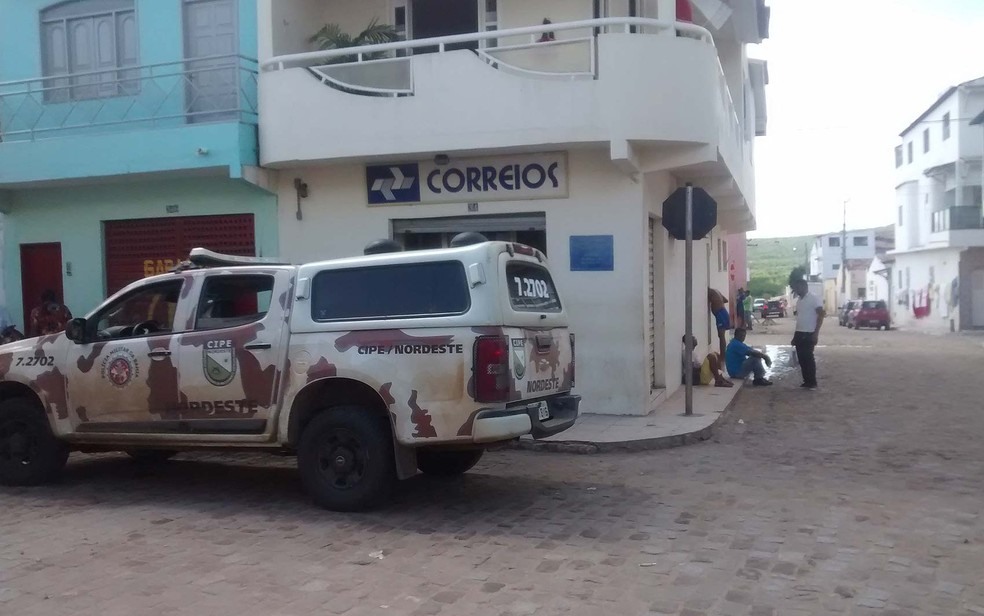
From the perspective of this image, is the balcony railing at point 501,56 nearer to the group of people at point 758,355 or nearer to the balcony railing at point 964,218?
the group of people at point 758,355

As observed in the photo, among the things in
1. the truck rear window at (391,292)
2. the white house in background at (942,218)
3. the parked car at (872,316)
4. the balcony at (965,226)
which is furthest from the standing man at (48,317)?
the parked car at (872,316)

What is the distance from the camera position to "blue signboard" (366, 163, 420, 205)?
11.9m

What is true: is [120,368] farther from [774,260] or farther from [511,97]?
[774,260]

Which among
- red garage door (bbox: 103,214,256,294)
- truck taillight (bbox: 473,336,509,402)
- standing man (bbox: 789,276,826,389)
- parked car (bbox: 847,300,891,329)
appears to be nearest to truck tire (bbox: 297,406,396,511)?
truck taillight (bbox: 473,336,509,402)

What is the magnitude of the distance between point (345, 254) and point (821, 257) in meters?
80.9

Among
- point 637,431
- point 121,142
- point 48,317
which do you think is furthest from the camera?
point 48,317

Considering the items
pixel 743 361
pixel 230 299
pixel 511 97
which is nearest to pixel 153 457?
pixel 230 299

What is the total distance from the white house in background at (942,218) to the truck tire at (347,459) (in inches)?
1462

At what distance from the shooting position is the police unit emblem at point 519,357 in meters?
6.55

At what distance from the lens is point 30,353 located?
783cm

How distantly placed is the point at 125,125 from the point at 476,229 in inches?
224

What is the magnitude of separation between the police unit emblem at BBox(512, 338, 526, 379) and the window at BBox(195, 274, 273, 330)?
84.1 inches

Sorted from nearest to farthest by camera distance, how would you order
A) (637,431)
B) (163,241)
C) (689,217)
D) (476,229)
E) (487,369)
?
(487,369), (637,431), (689,217), (476,229), (163,241)

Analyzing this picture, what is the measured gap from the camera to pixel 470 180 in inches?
459
